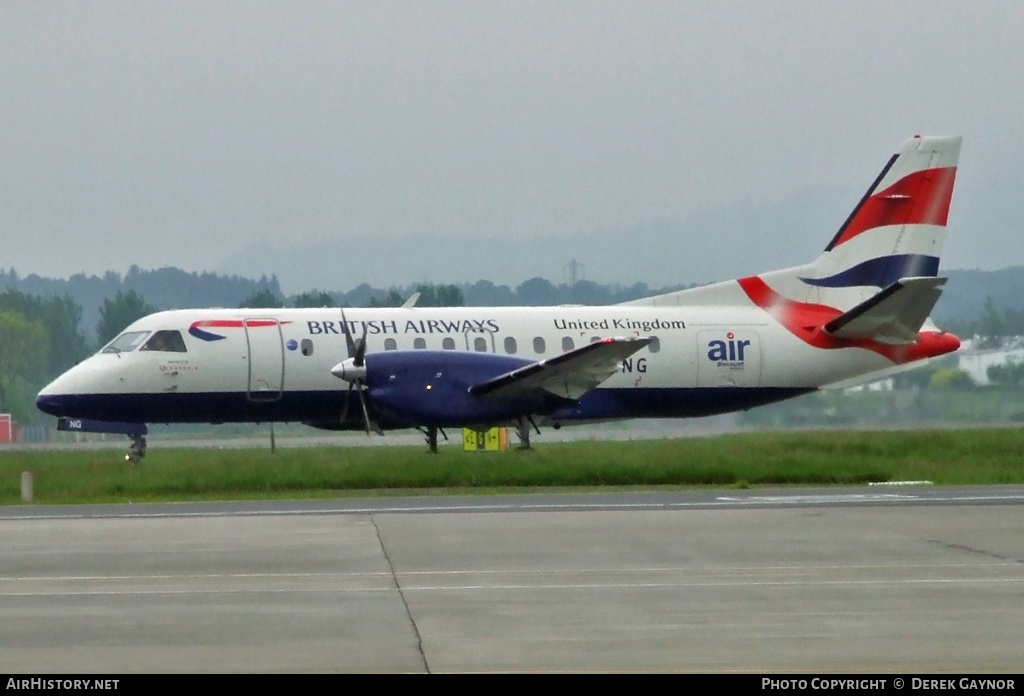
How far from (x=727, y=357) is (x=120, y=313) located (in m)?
37.7

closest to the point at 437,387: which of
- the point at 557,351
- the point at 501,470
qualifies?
the point at 501,470

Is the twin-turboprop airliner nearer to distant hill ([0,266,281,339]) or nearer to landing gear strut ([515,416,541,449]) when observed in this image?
landing gear strut ([515,416,541,449])

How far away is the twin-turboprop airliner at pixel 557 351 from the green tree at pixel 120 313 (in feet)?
103

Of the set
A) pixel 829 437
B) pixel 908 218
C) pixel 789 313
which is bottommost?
pixel 829 437

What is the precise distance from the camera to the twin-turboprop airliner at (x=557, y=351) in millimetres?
28297

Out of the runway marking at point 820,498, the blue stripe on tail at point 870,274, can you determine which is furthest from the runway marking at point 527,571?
the blue stripe on tail at point 870,274

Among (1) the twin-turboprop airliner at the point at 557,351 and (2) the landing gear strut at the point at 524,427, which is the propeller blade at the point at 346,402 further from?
(2) the landing gear strut at the point at 524,427

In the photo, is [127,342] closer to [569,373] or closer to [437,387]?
[437,387]

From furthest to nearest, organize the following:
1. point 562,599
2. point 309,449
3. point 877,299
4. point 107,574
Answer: point 309,449 → point 877,299 → point 107,574 → point 562,599

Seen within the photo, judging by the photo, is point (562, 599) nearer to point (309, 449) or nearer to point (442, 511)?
point (442, 511)

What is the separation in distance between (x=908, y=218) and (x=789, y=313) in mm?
3353

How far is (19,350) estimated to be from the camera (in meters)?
58.0

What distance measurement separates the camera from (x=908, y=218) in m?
32.2
